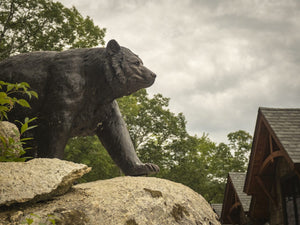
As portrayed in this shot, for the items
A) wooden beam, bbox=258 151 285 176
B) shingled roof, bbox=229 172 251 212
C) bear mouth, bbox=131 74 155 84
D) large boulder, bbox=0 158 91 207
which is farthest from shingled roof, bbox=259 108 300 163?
large boulder, bbox=0 158 91 207

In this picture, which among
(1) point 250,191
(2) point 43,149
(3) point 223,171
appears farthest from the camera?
(3) point 223,171

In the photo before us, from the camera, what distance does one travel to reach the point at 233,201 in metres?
17.3

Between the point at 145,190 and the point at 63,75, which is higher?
the point at 63,75

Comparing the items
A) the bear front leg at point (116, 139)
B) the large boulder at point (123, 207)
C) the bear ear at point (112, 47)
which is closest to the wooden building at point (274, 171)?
the bear front leg at point (116, 139)

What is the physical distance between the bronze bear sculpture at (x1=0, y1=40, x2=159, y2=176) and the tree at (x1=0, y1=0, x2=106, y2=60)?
A: 12.0 m

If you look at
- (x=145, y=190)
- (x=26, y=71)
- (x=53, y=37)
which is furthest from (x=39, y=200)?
(x=53, y=37)

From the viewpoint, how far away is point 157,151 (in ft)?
79.9

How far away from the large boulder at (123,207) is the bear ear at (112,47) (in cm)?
137

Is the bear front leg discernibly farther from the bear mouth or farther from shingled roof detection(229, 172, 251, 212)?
shingled roof detection(229, 172, 251, 212)

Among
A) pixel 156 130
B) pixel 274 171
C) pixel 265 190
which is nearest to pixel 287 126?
pixel 274 171

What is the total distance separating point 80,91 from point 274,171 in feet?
34.0

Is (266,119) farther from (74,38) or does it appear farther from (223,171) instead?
(223,171)

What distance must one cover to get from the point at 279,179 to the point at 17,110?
10.1m

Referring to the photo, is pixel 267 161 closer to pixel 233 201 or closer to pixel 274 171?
pixel 274 171
